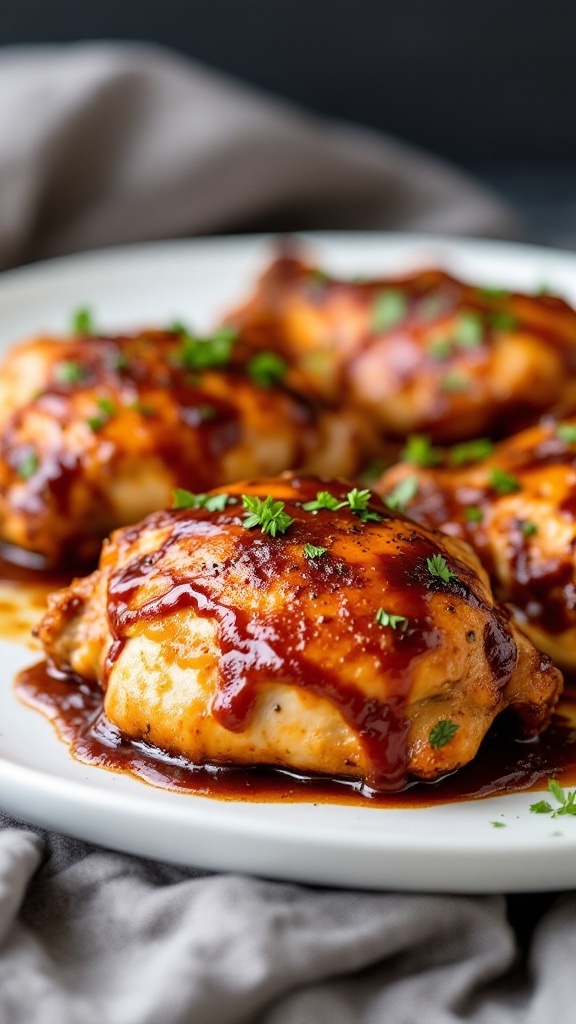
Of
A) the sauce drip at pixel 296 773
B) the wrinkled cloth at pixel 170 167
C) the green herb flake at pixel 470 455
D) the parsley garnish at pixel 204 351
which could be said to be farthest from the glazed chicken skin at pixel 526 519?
the wrinkled cloth at pixel 170 167

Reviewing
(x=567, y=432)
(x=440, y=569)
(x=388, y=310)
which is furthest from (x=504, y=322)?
(x=440, y=569)

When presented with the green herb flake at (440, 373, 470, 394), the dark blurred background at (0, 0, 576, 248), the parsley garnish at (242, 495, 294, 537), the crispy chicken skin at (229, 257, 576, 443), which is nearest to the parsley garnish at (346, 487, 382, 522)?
the parsley garnish at (242, 495, 294, 537)

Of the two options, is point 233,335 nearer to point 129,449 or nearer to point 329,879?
point 129,449

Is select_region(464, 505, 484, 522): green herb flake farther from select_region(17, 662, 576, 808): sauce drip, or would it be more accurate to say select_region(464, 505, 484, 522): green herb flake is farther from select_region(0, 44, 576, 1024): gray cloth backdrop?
select_region(0, 44, 576, 1024): gray cloth backdrop

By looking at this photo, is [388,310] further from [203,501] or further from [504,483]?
[203,501]

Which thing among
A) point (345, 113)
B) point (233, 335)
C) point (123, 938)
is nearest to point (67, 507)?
point (233, 335)
